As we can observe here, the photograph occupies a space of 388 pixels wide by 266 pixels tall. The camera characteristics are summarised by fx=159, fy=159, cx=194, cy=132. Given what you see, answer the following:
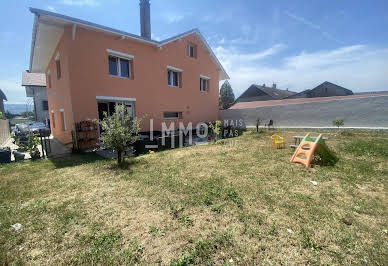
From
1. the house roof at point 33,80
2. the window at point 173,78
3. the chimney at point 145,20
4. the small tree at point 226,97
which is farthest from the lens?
the small tree at point 226,97

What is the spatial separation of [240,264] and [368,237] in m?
1.98

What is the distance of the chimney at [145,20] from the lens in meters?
12.0

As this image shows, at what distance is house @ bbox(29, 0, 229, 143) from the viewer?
731 cm

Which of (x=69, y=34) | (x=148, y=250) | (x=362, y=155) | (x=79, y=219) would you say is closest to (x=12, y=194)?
(x=79, y=219)

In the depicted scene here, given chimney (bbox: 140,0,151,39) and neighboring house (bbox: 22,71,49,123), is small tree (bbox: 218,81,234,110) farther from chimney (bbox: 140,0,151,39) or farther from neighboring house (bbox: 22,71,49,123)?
neighboring house (bbox: 22,71,49,123)

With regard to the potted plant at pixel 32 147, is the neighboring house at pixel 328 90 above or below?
above

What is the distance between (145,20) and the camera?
39.3ft

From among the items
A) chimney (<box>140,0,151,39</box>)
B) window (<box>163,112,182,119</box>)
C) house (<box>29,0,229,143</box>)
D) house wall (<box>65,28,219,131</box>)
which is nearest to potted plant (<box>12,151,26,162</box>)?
house (<box>29,0,229,143</box>)

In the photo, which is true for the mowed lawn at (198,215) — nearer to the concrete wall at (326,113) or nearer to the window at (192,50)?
the concrete wall at (326,113)

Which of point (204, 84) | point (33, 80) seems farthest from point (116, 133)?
point (33, 80)

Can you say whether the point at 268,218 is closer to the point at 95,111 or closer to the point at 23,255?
the point at 23,255

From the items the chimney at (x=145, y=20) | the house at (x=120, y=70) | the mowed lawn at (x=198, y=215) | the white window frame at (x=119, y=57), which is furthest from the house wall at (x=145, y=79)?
the mowed lawn at (x=198, y=215)

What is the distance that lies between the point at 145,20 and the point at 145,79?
5632 mm

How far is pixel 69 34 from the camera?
279 inches
